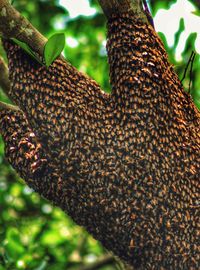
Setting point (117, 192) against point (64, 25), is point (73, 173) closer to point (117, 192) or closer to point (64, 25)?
point (117, 192)

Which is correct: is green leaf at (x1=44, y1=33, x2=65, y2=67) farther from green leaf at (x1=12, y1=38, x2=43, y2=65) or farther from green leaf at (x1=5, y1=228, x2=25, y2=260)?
green leaf at (x1=5, y1=228, x2=25, y2=260)

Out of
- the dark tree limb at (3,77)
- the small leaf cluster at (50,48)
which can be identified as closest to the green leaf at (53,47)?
the small leaf cluster at (50,48)

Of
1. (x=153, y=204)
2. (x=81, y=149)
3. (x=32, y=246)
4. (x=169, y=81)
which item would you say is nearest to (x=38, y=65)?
(x=81, y=149)

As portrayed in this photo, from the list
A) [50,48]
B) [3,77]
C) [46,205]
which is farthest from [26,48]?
[46,205]

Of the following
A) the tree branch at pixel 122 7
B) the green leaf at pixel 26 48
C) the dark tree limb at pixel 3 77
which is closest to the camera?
the green leaf at pixel 26 48

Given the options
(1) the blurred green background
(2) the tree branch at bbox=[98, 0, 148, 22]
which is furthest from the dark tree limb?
(1) the blurred green background

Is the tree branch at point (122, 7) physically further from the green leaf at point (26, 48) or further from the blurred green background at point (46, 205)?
the blurred green background at point (46, 205)
